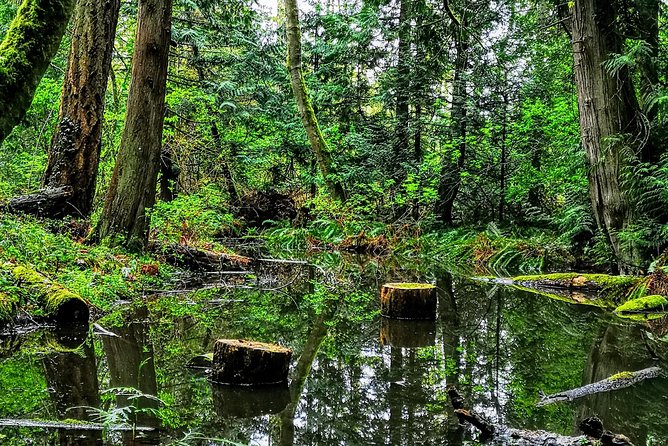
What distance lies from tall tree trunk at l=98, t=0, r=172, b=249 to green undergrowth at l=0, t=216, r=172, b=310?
0.53m

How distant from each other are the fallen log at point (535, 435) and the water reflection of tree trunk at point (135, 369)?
1.60 meters

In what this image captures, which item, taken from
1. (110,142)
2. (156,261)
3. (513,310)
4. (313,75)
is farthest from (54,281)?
(313,75)

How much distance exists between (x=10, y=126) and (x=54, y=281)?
9.91ft

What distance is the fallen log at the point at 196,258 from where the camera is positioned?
914cm

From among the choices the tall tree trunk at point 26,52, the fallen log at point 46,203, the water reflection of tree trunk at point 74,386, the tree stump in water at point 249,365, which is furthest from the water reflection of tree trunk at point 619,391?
the fallen log at point 46,203

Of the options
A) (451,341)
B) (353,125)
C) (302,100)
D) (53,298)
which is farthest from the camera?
(353,125)

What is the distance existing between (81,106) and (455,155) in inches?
439

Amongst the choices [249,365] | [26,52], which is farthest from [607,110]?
[26,52]

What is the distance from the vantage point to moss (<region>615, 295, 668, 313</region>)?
6.35 meters

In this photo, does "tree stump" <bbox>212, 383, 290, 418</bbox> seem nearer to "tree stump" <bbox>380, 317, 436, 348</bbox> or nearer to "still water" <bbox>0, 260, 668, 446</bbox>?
"still water" <bbox>0, 260, 668, 446</bbox>

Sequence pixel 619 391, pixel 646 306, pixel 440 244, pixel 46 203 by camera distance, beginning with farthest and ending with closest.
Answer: pixel 440 244, pixel 46 203, pixel 646 306, pixel 619 391

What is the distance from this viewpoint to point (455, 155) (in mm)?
16172

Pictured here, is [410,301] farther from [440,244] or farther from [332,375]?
[440,244]

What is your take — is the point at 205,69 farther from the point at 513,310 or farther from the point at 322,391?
the point at 322,391
